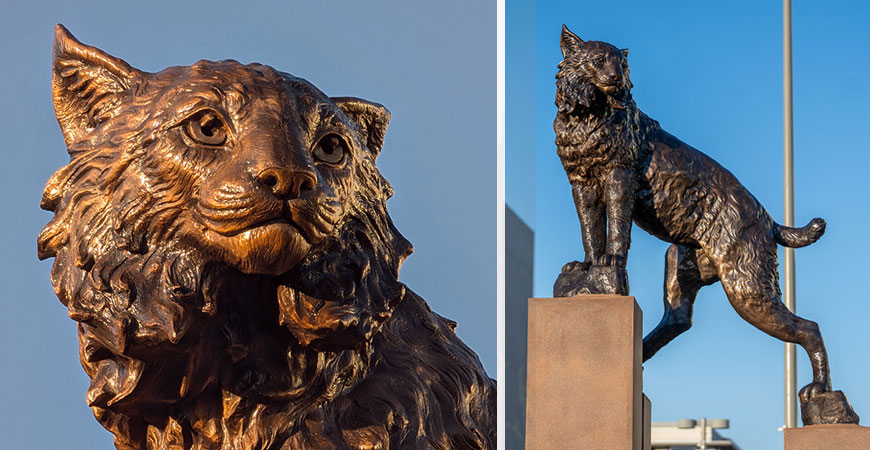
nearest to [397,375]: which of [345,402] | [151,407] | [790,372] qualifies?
[345,402]

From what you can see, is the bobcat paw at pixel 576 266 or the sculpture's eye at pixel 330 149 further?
the bobcat paw at pixel 576 266

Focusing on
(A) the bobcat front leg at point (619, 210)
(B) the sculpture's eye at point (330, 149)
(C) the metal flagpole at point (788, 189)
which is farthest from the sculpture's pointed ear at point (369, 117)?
(C) the metal flagpole at point (788, 189)

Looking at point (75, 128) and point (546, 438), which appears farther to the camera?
point (546, 438)

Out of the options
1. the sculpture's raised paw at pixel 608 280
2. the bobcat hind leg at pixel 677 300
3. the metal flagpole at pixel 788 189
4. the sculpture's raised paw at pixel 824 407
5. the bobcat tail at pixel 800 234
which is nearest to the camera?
the sculpture's raised paw at pixel 608 280

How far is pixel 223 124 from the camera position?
5.55ft

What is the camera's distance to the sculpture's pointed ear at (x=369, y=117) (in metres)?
1.91

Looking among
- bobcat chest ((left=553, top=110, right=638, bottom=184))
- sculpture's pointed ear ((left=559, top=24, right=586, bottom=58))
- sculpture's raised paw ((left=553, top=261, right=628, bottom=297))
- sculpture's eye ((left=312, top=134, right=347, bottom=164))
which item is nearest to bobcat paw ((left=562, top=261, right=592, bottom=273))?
sculpture's raised paw ((left=553, top=261, right=628, bottom=297))

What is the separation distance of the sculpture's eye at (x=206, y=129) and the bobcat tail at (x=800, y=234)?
2973 mm

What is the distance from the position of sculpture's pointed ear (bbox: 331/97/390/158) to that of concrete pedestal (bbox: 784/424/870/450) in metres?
2.67

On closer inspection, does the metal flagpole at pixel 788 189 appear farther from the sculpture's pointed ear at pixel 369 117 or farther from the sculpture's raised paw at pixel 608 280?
the sculpture's pointed ear at pixel 369 117

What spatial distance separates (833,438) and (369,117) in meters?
2.77

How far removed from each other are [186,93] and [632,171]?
2.46 m

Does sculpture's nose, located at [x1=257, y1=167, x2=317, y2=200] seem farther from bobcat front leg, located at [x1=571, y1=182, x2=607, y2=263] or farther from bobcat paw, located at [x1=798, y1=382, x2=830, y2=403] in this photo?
bobcat paw, located at [x1=798, y1=382, x2=830, y2=403]

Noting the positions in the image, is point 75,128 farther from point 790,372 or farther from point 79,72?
point 790,372
